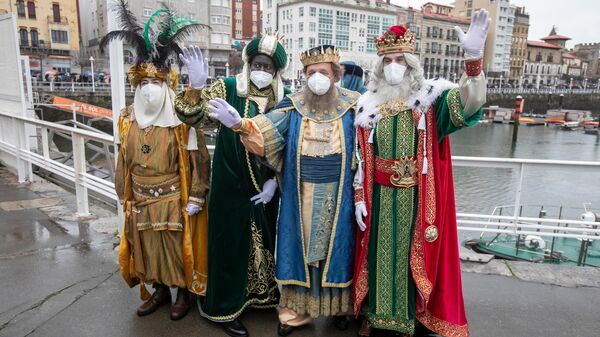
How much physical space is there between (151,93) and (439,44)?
75.7 metres

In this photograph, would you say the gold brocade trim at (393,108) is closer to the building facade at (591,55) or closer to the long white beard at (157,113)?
the long white beard at (157,113)

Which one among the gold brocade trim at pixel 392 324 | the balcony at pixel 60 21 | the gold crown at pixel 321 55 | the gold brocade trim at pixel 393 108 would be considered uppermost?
the balcony at pixel 60 21

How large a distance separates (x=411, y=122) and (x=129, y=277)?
6.71 ft

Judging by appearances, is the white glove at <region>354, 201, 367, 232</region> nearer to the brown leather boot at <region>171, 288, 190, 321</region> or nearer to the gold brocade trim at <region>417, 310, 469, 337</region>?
the gold brocade trim at <region>417, 310, 469, 337</region>

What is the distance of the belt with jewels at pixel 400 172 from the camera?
2.47 metres

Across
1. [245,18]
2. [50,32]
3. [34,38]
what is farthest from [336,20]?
[34,38]

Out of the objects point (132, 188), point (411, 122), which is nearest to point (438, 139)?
point (411, 122)

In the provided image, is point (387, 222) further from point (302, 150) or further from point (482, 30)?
point (482, 30)

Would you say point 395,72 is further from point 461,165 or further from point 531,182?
point 531,182

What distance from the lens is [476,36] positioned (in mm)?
2141

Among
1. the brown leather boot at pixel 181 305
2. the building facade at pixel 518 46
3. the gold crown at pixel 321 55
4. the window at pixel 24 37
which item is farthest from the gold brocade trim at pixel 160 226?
the building facade at pixel 518 46

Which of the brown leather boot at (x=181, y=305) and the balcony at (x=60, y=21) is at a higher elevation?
the balcony at (x=60, y=21)

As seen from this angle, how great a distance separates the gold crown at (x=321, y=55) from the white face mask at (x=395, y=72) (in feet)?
0.99

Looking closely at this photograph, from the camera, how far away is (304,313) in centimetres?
267
